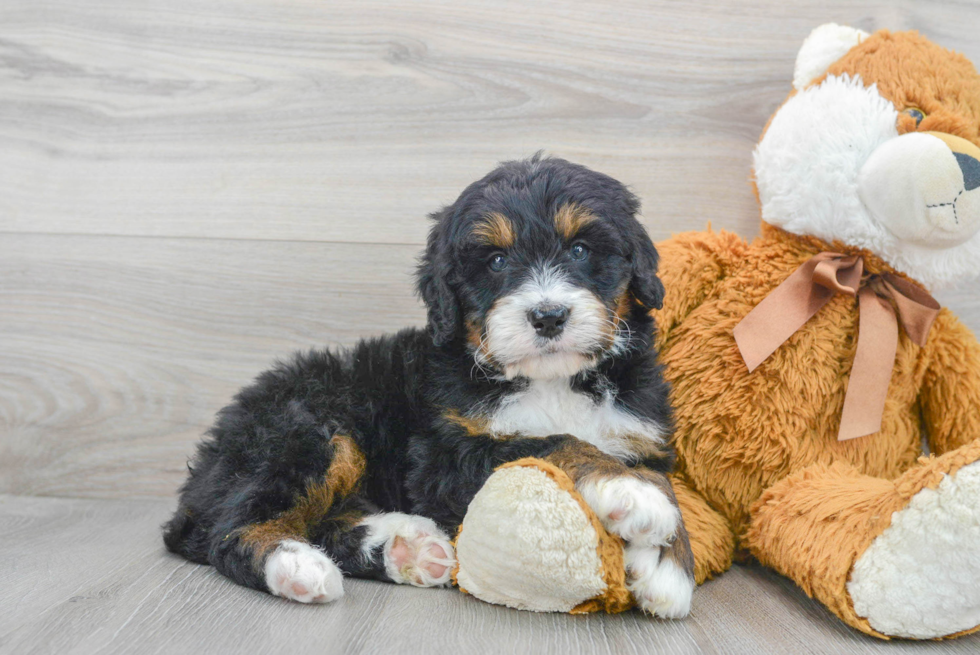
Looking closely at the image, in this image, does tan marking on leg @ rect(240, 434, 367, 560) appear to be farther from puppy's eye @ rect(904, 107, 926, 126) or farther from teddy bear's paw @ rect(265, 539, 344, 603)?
puppy's eye @ rect(904, 107, 926, 126)

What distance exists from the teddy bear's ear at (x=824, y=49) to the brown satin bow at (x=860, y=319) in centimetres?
53

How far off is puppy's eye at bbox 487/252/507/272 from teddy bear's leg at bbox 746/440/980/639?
93 centimetres

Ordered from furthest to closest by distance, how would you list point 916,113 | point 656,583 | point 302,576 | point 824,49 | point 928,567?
point 824,49 → point 916,113 → point 302,576 → point 656,583 → point 928,567

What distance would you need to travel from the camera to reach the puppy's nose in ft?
5.42

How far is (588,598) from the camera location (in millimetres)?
1625

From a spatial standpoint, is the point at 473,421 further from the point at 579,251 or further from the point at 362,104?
the point at 362,104

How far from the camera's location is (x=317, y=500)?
6.56 feet

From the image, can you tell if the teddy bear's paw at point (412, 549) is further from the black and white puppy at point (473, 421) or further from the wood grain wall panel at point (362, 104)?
the wood grain wall panel at point (362, 104)

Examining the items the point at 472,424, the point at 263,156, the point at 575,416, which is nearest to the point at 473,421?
the point at 472,424

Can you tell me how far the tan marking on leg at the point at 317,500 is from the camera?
73.7 inches

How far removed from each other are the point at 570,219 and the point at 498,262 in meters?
0.20

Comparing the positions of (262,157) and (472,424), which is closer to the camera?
(472,424)

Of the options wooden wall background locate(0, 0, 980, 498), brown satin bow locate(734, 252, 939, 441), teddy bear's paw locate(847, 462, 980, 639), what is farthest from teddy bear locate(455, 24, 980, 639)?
wooden wall background locate(0, 0, 980, 498)

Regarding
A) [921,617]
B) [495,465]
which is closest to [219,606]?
[495,465]
